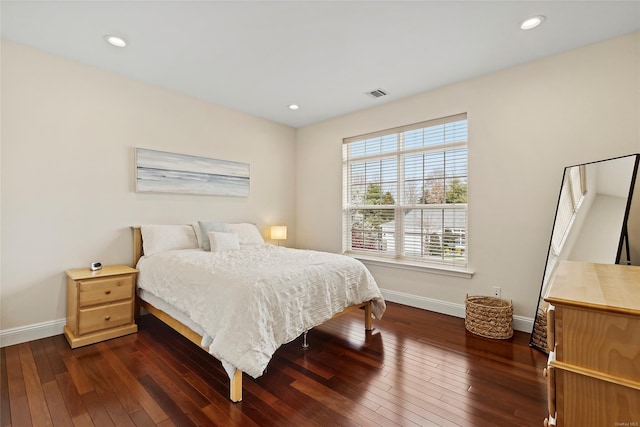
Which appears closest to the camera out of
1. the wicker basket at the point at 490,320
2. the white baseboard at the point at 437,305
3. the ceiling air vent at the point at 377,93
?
the wicker basket at the point at 490,320

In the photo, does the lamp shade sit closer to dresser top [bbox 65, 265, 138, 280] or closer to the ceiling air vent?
dresser top [bbox 65, 265, 138, 280]

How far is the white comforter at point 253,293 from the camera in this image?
1.86 meters

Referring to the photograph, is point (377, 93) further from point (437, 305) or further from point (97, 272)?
point (97, 272)

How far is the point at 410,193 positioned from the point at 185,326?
9.65 ft

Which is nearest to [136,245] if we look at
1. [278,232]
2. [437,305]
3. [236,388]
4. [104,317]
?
[104,317]

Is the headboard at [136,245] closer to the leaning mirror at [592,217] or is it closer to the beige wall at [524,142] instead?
the beige wall at [524,142]

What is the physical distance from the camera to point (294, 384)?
204 cm

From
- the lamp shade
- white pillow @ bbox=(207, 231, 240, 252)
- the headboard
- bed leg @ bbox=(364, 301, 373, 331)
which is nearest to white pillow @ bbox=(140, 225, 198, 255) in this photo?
the headboard

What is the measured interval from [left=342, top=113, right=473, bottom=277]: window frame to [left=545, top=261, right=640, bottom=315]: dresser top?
2.00 meters

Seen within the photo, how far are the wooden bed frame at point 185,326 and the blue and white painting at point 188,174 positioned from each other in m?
0.59

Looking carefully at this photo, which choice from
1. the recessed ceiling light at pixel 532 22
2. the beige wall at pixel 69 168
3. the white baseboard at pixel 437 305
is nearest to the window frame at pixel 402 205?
the white baseboard at pixel 437 305

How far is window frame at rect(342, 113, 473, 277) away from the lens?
3408 mm

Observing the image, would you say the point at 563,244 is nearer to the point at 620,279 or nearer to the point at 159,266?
the point at 620,279

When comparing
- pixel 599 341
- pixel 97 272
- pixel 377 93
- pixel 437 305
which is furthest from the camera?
pixel 377 93
